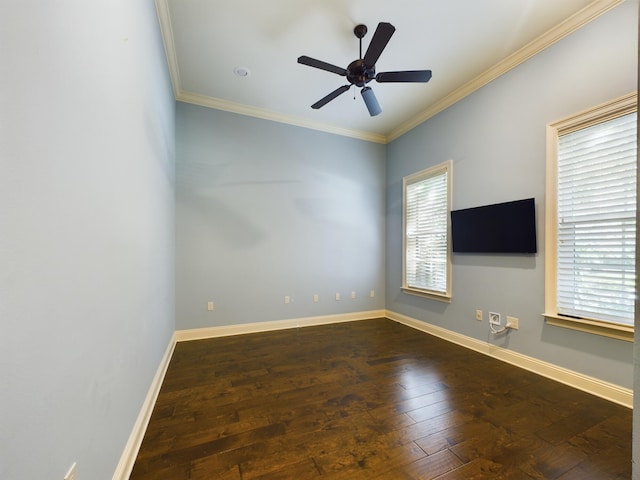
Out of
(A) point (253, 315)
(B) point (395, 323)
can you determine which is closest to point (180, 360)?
(A) point (253, 315)

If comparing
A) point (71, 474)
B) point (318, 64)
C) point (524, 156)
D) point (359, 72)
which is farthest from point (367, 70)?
point (71, 474)

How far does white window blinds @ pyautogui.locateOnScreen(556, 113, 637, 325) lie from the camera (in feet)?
6.41

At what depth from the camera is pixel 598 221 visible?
2.11m

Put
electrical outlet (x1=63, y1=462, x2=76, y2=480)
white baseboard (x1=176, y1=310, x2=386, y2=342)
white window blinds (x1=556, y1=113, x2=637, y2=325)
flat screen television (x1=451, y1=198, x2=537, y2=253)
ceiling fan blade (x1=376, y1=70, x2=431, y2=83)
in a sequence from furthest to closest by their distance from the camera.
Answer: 1. white baseboard (x1=176, y1=310, x2=386, y2=342)
2. flat screen television (x1=451, y1=198, x2=537, y2=253)
3. ceiling fan blade (x1=376, y1=70, x2=431, y2=83)
4. white window blinds (x1=556, y1=113, x2=637, y2=325)
5. electrical outlet (x1=63, y1=462, x2=76, y2=480)

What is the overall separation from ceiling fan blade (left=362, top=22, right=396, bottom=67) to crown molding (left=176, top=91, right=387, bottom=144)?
186 cm

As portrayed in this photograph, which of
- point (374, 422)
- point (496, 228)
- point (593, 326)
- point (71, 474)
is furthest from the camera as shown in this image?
point (496, 228)

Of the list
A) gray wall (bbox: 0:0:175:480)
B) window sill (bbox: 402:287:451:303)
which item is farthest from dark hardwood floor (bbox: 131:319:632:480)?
window sill (bbox: 402:287:451:303)

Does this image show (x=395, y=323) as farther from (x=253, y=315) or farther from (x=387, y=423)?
(x=387, y=423)

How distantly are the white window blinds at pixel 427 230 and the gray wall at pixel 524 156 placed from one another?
8.2 inches

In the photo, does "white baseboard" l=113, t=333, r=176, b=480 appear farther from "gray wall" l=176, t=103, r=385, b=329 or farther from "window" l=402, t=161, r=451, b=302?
"window" l=402, t=161, r=451, b=302

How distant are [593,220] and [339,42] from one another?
2.84 metres

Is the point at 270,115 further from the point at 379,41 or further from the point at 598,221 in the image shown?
the point at 598,221

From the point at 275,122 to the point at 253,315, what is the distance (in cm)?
292

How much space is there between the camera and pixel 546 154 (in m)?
2.42
